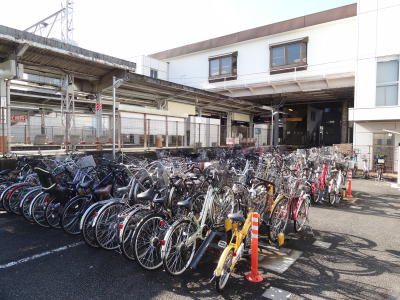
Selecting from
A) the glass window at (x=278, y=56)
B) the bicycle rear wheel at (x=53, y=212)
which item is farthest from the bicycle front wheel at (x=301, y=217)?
the glass window at (x=278, y=56)

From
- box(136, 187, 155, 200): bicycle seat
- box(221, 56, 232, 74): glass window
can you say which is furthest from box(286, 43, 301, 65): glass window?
box(136, 187, 155, 200): bicycle seat

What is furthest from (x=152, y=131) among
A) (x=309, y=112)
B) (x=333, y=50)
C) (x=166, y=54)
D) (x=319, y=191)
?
(x=309, y=112)

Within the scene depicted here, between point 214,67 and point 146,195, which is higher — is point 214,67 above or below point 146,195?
above

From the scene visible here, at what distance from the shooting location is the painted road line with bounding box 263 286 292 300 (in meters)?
2.78

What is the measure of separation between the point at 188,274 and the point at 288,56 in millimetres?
17231

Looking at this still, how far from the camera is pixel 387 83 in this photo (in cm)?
1120

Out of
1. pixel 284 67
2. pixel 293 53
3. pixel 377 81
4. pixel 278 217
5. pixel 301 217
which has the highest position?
pixel 293 53

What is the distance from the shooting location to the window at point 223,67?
64.4 feet

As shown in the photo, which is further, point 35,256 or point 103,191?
point 103,191

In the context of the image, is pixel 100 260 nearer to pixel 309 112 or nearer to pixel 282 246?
pixel 282 246

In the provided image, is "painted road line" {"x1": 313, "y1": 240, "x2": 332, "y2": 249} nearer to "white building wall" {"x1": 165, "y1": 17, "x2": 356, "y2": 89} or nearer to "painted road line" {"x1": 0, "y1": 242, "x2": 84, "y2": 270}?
"painted road line" {"x1": 0, "y1": 242, "x2": 84, "y2": 270}

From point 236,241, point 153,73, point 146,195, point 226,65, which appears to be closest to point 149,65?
point 153,73

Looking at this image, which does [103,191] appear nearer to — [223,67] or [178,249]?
[178,249]

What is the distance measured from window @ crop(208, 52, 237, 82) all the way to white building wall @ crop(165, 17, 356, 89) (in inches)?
13.1
